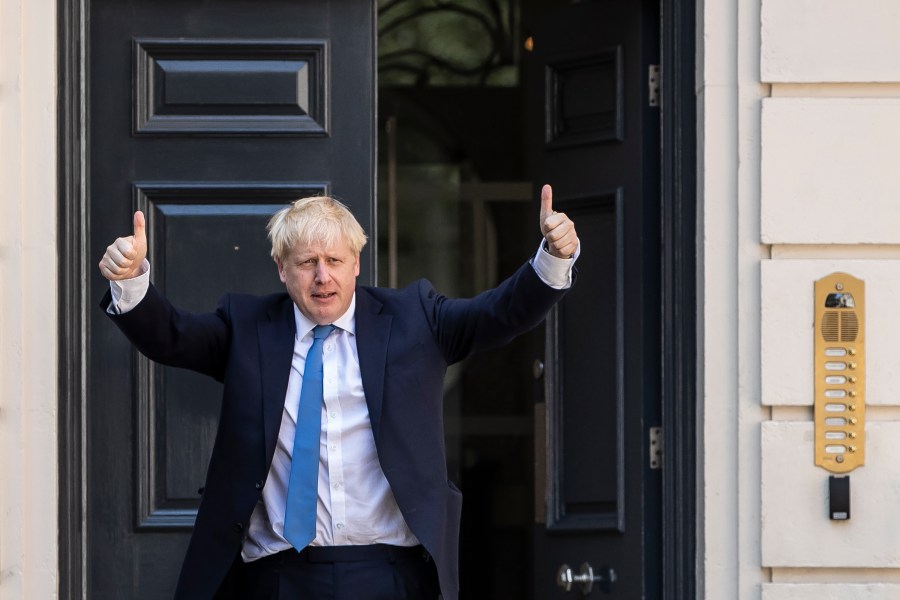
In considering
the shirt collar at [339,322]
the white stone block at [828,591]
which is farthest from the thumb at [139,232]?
the white stone block at [828,591]

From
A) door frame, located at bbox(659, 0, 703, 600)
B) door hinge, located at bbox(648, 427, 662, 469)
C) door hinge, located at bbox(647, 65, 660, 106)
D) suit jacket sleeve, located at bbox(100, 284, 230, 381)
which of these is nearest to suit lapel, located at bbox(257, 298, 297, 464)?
suit jacket sleeve, located at bbox(100, 284, 230, 381)

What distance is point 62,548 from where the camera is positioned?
4332 mm

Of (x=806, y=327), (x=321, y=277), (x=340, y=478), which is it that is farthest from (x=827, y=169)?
(x=340, y=478)

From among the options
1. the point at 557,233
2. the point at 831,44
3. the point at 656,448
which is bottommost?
the point at 656,448

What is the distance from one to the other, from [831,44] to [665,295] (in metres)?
0.96

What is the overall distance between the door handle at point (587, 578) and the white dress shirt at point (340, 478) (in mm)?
1302

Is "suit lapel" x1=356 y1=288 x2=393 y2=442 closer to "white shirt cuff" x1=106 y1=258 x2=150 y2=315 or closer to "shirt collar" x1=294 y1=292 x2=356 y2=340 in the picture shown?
"shirt collar" x1=294 y1=292 x2=356 y2=340

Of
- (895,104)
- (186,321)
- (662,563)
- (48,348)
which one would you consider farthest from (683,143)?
(48,348)

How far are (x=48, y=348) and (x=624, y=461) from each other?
1.95m

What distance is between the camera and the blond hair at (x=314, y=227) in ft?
11.7

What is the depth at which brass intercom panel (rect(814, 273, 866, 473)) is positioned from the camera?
4.24 m

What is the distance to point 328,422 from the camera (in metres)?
3.61

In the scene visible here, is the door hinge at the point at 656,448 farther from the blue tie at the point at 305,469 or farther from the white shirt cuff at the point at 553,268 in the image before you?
the blue tie at the point at 305,469

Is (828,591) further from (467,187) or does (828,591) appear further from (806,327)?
(467,187)
